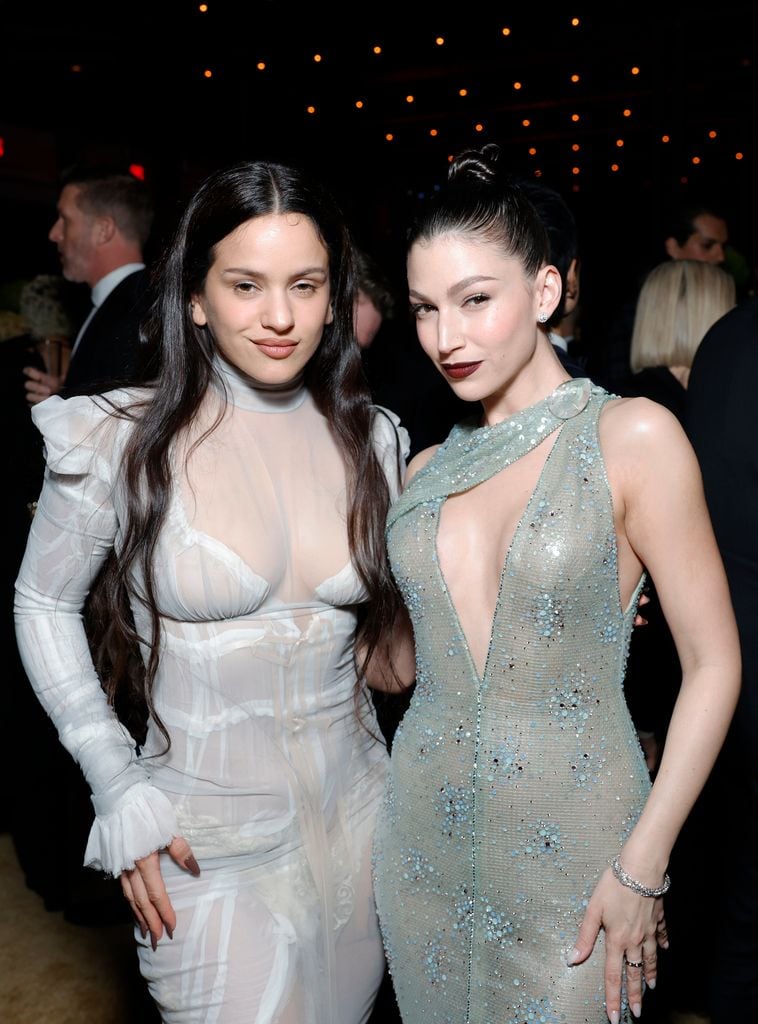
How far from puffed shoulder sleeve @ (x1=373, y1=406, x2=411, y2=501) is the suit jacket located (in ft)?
3.44

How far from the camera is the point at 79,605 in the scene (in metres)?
1.71

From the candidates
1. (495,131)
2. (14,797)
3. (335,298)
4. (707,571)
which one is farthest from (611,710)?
(495,131)

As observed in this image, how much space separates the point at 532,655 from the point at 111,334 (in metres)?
2.03

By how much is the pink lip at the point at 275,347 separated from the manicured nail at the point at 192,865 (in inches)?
31.3

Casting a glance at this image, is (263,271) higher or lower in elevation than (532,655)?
higher

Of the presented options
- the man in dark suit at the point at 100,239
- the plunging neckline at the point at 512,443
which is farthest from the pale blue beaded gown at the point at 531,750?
the man in dark suit at the point at 100,239

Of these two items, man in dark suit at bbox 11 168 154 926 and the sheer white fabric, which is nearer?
the sheer white fabric

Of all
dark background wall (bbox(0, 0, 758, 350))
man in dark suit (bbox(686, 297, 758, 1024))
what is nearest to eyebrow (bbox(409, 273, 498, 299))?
man in dark suit (bbox(686, 297, 758, 1024))

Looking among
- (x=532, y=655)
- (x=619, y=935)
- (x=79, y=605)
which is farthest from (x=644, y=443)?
(x=79, y=605)

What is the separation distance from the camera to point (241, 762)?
5.48 ft

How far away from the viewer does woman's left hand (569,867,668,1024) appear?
1.47 m

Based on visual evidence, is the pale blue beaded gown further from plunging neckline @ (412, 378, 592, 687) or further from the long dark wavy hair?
the long dark wavy hair

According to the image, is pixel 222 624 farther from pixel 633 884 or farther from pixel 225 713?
pixel 633 884

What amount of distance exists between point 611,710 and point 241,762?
59cm
